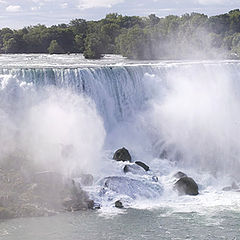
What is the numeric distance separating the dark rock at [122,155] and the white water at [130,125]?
0.37 meters

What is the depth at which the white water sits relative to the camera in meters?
18.3

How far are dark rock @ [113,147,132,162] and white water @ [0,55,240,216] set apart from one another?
1.22 feet

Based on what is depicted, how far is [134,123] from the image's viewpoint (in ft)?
73.7

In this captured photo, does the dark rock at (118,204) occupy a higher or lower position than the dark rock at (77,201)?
lower

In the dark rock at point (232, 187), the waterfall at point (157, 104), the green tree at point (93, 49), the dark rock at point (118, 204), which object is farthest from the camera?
the green tree at point (93, 49)

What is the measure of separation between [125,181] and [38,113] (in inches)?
201

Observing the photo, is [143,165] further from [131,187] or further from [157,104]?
[157,104]

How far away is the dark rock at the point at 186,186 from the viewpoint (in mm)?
17625

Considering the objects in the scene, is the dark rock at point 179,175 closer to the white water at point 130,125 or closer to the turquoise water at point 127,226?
the white water at point 130,125

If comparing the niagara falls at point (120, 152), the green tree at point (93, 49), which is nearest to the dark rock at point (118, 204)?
the niagara falls at point (120, 152)

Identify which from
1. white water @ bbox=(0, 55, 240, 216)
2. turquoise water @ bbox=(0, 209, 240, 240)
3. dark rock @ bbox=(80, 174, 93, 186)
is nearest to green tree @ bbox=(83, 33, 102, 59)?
white water @ bbox=(0, 55, 240, 216)

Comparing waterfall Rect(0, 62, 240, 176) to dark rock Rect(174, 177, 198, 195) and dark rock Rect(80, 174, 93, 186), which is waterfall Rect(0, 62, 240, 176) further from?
dark rock Rect(80, 174, 93, 186)

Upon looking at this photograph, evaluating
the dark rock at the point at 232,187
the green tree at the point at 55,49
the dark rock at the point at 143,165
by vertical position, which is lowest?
the dark rock at the point at 232,187

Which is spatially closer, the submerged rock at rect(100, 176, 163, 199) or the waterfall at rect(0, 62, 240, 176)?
the submerged rock at rect(100, 176, 163, 199)
